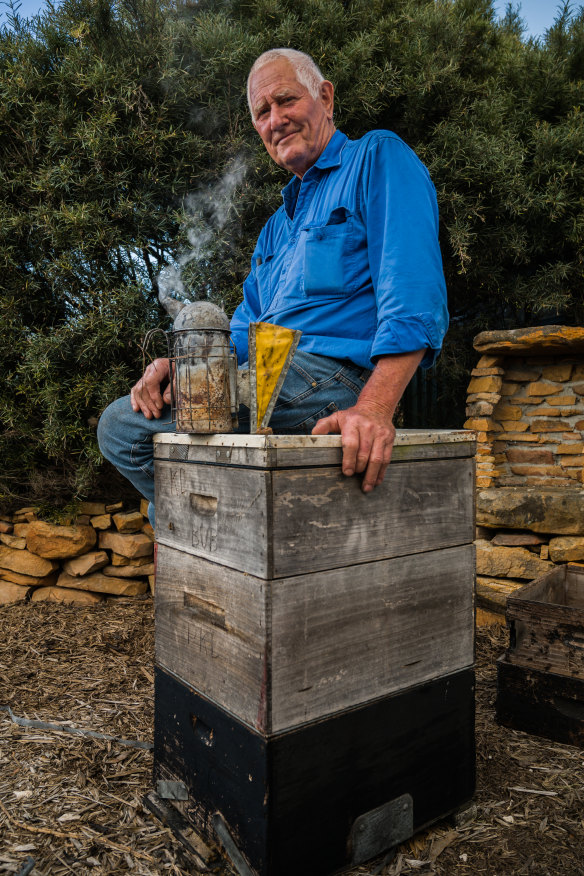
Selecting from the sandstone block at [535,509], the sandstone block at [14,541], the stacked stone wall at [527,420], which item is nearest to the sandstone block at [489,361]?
the stacked stone wall at [527,420]

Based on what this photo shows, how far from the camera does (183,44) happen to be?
3.33 metres

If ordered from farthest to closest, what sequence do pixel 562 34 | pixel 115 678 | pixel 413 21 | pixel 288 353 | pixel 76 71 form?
pixel 562 34 → pixel 413 21 → pixel 76 71 → pixel 115 678 → pixel 288 353

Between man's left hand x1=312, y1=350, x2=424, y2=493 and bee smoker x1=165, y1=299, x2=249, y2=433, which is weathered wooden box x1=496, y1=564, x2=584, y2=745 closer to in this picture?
man's left hand x1=312, y1=350, x2=424, y2=493

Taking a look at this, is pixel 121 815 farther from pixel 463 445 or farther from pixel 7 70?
pixel 7 70

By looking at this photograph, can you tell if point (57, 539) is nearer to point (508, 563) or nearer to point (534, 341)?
point (508, 563)

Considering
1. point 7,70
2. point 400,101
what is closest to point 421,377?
point 400,101

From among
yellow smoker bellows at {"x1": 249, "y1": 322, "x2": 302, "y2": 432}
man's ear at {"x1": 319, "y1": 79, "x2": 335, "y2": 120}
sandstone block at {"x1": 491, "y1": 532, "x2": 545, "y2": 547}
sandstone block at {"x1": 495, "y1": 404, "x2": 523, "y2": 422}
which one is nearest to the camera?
yellow smoker bellows at {"x1": 249, "y1": 322, "x2": 302, "y2": 432}

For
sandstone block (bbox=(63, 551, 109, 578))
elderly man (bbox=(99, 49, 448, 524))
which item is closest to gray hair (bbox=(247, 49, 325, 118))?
elderly man (bbox=(99, 49, 448, 524))

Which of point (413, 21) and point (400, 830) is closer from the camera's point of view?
point (400, 830)

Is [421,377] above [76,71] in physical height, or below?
below

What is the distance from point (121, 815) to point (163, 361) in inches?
53.6

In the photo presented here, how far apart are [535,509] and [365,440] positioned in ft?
7.74

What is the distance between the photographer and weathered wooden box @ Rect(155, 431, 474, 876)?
4.49ft

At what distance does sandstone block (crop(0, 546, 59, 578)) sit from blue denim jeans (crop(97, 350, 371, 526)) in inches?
84.8
